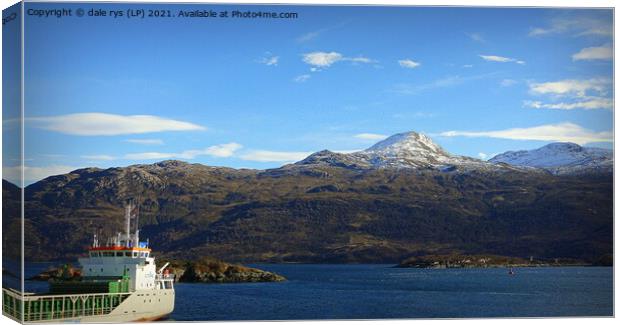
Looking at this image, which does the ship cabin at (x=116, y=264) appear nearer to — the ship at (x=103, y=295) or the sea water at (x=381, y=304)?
the ship at (x=103, y=295)

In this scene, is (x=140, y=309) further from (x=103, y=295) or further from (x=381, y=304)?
(x=381, y=304)

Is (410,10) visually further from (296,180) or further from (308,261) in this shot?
(296,180)

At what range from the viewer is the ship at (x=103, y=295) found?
110ft

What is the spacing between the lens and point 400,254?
15188 cm

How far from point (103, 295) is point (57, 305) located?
169 cm

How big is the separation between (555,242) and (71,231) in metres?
64.1

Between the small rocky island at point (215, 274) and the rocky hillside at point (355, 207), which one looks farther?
the rocky hillside at point (355, 207)

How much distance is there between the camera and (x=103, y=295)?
35.2 m

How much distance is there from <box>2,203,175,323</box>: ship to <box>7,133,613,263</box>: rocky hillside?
7324 cm

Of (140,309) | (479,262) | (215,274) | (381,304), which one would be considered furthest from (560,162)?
(140,309)

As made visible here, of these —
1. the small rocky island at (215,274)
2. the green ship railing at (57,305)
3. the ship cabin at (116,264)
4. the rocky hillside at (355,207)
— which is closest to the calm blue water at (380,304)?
the ship cabin at (116,264)

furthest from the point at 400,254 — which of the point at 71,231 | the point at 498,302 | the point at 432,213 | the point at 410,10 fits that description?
the point at 410,10

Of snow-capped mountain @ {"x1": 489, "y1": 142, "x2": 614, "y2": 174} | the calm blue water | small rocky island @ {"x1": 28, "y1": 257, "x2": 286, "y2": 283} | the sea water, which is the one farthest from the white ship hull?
snow-capped mountain @ {"x1": 489, "y1": 142, "x2": 614, "y2": 174}

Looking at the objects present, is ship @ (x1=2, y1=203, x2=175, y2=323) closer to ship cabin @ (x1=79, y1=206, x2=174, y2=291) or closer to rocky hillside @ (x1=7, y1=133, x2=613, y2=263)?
ship cabin @ (x1=79, y1=206, x2=174, y2=291)
